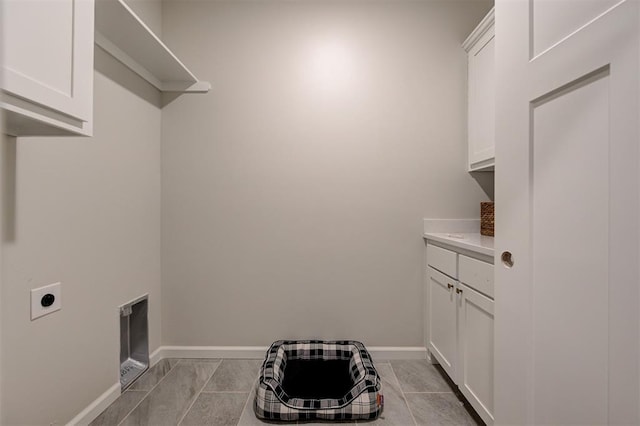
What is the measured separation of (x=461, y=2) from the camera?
222cm

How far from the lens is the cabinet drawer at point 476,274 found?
1369 mm

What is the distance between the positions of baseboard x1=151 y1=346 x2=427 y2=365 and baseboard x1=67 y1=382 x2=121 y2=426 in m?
0.50

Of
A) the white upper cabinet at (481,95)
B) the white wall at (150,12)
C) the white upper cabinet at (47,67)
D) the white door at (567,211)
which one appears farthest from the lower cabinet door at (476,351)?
the white wall at (150,12)

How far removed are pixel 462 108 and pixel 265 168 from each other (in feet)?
4.78

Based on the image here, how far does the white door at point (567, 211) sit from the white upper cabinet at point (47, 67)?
4.57 feet

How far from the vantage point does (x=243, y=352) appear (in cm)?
222

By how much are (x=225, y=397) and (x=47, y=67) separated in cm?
170

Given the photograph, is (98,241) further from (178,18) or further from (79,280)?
(178,18)

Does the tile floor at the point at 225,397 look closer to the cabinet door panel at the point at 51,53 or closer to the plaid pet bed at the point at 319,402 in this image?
the plaid pet bed at the point at 319,402

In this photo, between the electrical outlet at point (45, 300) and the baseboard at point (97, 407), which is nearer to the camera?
the electrical outlet at point (45, 300)

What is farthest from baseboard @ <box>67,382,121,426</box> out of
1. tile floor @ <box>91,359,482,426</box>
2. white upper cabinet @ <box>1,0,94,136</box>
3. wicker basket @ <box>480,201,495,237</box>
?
wicker basket @ <box>480,201,495,237</box>

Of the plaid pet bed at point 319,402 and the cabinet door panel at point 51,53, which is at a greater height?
the cabinet door panel at point 51,53

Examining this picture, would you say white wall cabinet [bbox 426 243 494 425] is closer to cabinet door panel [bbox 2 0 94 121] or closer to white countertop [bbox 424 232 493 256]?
white countertop [bbox 424 232 493 256]

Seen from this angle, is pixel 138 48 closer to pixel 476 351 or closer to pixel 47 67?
pixel 47 67
